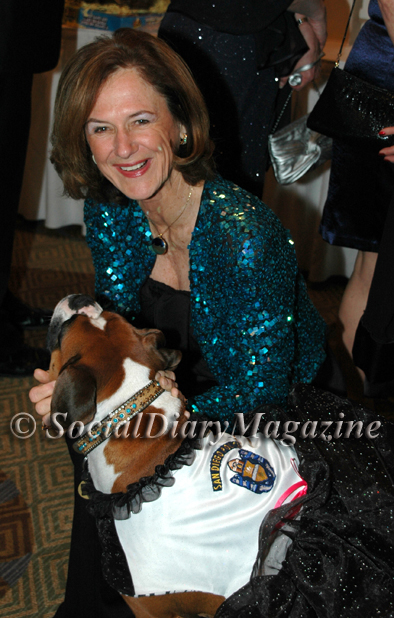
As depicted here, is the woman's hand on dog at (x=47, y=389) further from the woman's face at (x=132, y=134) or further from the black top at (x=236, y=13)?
the black top at (x=236, y=13)

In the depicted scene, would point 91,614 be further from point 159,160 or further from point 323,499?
point 159,160

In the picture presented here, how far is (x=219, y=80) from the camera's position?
2264 mm

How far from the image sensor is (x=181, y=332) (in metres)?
1.87

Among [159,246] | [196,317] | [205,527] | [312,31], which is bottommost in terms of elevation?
[205,527]

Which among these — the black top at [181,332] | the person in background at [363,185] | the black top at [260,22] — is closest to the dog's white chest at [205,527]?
the black top at [181,332]

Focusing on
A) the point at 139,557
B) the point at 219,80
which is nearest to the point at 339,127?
the point at 219,80

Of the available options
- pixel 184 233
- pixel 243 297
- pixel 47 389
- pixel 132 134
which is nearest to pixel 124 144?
pixel 132 134

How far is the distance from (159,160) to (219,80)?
0.78 metres

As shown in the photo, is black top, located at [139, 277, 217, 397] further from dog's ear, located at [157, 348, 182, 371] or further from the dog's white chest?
the dog's white chest

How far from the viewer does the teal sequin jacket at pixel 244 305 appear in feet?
5.10

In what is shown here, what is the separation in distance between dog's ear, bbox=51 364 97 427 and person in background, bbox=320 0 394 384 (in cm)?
129

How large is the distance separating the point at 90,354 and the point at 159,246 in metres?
0.61

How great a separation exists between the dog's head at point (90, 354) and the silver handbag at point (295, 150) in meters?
1.31

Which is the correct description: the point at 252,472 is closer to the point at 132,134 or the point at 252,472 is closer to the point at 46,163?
the point at 132,134
